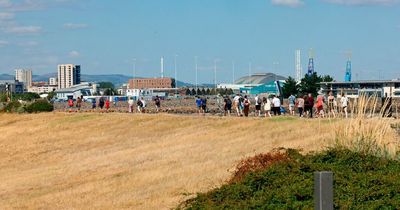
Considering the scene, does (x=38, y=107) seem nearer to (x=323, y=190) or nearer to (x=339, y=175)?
(x=339, y=175)

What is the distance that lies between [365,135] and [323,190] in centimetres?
850

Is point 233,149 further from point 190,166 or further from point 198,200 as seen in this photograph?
point 198,200

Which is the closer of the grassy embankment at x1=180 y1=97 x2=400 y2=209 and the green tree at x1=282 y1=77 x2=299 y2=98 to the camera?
the grassy embankment at x1=180 y1=97 x2=400 y2=209

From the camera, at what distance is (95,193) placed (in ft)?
71.6

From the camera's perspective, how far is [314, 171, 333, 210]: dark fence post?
691 cm

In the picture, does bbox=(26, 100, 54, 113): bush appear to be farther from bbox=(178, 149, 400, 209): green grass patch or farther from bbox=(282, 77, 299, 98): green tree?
bbox=(178, 149, 400, 209): green grass patch

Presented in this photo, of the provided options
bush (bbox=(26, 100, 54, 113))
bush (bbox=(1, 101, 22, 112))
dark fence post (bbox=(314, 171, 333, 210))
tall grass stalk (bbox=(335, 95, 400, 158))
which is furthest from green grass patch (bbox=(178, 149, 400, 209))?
bush (bbox=(1, 101, 22, 112))

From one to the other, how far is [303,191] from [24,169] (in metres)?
21.5

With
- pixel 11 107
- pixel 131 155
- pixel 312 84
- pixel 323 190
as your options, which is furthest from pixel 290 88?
pixel 323 190

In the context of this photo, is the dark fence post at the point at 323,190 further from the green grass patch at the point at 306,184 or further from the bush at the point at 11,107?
the bush at the point at 11,107

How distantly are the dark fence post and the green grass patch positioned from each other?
360 cm

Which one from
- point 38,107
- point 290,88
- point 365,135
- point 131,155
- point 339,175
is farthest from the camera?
point 290,88

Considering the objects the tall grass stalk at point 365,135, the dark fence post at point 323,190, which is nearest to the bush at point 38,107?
the tall grass stalk at point 365,135

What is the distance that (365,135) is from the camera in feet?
49.9
